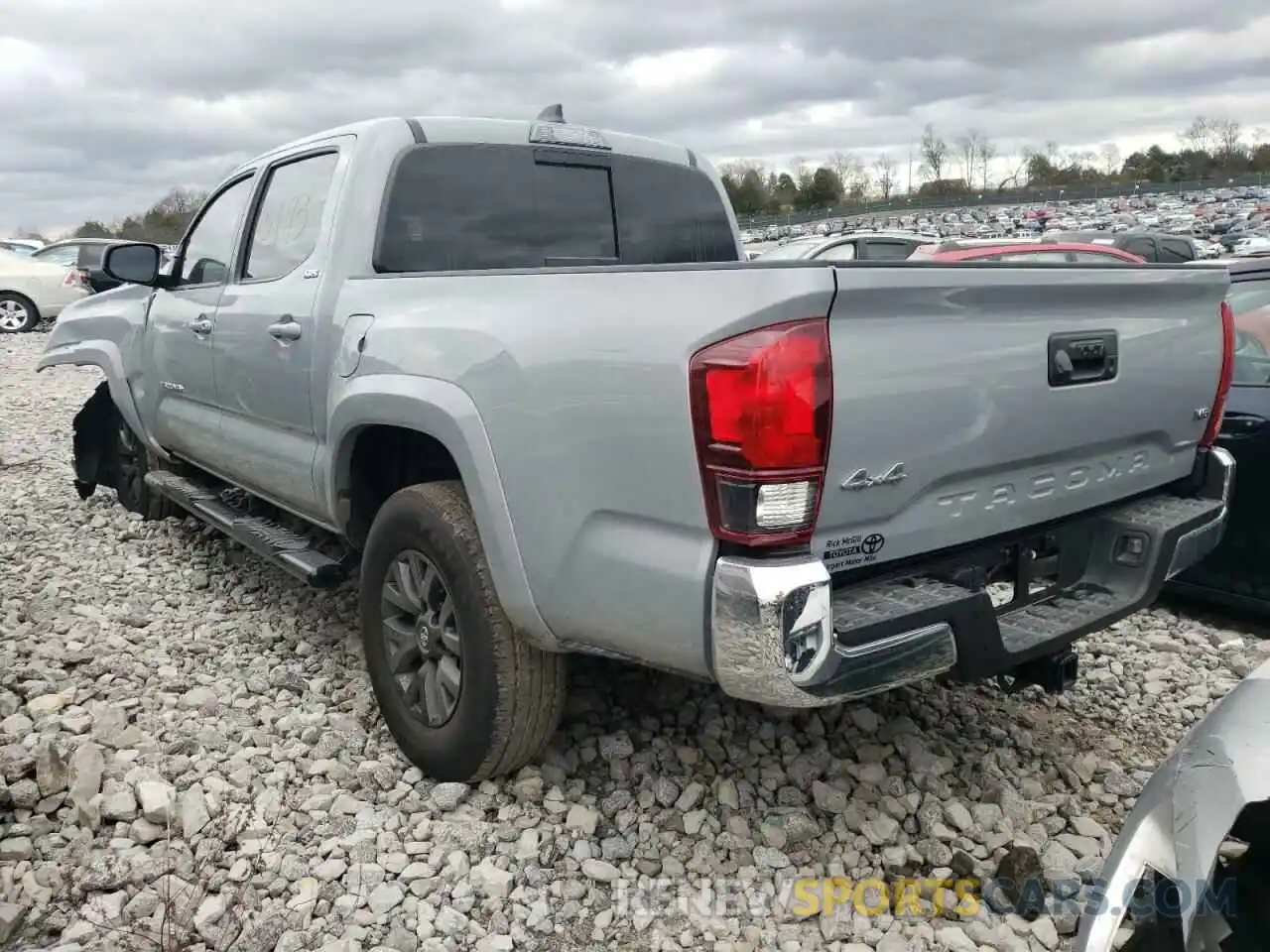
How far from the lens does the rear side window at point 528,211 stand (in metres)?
3.49

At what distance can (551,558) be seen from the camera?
8.17 ft

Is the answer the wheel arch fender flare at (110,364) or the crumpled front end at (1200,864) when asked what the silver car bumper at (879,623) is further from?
the wheel arch fender flare at (110,364)

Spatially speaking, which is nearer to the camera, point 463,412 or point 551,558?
point 551,558

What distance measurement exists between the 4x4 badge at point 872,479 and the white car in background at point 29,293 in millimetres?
16897

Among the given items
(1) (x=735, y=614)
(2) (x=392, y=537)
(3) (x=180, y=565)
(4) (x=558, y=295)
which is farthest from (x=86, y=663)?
(1) (x=735, y=614)

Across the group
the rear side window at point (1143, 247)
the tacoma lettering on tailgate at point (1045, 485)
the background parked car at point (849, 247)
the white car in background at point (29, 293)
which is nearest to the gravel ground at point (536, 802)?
→ the tacoma lettering on tailgate at point (1045, 485)

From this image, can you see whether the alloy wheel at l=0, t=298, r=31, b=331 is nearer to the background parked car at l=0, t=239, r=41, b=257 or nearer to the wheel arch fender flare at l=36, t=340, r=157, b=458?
the background parked car at l=0, t=239, r=41, b=257

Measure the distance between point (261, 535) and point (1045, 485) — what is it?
2970 millimetres

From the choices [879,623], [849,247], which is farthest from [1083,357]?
[849,247]

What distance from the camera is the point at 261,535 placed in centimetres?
410

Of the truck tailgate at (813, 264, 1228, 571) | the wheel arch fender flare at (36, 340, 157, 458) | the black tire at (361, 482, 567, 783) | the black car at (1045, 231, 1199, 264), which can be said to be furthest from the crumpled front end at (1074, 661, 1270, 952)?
the black car at (1045, 231, 1199, 264)

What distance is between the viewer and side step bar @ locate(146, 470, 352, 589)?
359 centimetres

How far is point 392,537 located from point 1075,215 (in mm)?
52726

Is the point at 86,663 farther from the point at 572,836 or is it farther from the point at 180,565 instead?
the point at 572,836
